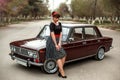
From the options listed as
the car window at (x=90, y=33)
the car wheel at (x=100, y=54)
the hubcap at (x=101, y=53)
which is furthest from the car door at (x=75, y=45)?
the hubcap at (x=101, y=53)

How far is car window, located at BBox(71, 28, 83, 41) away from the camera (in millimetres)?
7805

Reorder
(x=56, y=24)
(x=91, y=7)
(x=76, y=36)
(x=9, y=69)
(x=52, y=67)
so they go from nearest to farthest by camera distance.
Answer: (x=56, y=24)
(x=52, y=67)
(x=9, y=69)
(x=76, y=36)
(x=91, y=7)

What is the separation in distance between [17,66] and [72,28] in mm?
2262

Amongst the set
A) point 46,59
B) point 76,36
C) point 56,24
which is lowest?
point 46,59

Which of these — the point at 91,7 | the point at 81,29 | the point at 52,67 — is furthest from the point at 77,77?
the point at 91,7

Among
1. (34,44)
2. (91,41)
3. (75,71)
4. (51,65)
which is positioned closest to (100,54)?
(91,41)

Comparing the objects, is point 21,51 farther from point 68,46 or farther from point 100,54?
point 100,54

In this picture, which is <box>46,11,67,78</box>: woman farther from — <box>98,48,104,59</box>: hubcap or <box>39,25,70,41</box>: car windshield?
<box>98,48,104,59</box>: hubcap

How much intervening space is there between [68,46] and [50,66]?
92 centimetres

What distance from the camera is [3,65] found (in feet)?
26.4

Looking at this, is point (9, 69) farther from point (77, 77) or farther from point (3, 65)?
point (77, 77)

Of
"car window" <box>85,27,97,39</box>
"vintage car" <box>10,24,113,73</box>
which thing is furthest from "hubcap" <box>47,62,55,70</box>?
"car window" <box>85,27,97,39</box>

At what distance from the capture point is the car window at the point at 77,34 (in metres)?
7.80

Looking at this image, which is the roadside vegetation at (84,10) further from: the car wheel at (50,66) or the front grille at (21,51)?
the car wheel at (50,66)
